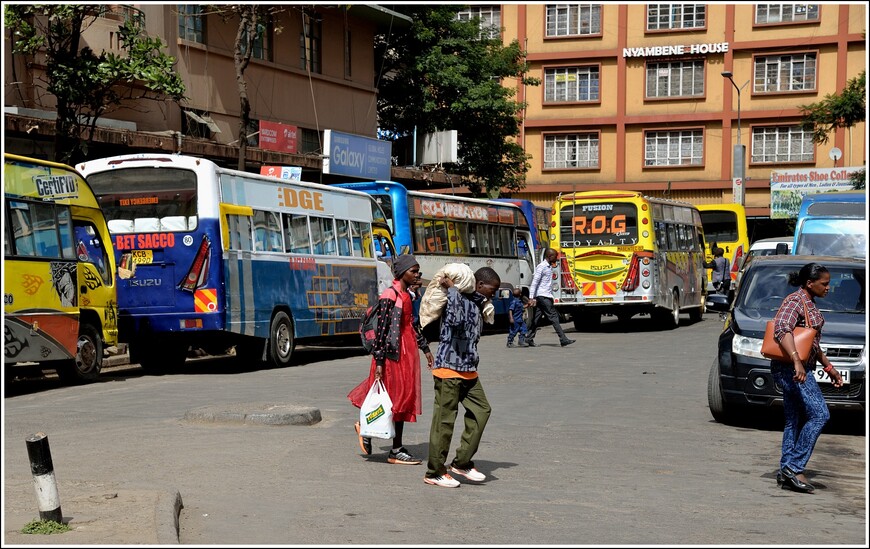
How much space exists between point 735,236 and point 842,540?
35467 mm

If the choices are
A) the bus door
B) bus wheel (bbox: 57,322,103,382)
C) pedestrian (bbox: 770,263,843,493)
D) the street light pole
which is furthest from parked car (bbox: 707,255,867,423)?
the street light pole

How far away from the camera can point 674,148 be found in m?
57.7

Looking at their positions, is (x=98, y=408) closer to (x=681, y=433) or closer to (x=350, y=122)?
(x=681, y=433)

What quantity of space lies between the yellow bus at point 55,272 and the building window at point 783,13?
4407cm

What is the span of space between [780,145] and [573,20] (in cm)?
1142

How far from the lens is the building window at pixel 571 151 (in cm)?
5891

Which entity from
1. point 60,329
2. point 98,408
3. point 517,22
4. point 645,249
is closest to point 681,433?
point 98,408

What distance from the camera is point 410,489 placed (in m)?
8.80

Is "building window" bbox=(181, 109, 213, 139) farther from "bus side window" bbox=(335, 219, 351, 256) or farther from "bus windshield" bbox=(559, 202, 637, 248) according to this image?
"bus windshield" bbox=(559, 202, 637, 248)

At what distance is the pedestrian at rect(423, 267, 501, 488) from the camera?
8.95m

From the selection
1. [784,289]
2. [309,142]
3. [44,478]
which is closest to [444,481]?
[44,478]

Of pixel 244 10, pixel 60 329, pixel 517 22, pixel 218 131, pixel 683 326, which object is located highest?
pixel 517 22

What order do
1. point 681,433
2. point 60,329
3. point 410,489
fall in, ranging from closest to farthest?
A: point 410,489, point 681,433, point 60,329

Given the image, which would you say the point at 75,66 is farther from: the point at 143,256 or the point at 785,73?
the point at 785,73
